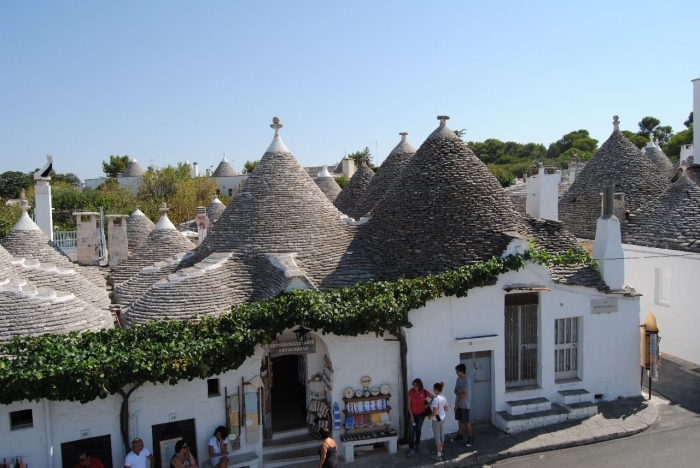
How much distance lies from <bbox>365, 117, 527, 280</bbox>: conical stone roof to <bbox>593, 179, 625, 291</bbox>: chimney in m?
1.77

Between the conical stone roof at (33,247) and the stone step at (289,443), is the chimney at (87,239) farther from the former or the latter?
the stone step at (289,443)

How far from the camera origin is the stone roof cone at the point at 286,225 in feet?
38.9

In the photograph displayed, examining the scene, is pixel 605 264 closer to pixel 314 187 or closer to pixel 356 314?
pixel 356 314

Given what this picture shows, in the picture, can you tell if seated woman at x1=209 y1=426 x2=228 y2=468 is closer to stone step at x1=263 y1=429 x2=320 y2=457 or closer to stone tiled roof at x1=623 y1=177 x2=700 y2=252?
stone step at x1=263 y1=429 x2=320 y2=457

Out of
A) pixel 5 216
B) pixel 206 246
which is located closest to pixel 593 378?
pixel 206 246

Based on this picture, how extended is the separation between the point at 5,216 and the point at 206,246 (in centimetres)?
2862

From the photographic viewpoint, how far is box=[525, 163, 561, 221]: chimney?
14617 millimetres

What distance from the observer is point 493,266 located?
1055cm

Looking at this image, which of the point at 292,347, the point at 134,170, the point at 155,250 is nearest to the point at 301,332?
the point at 292,347

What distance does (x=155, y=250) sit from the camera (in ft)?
53.1

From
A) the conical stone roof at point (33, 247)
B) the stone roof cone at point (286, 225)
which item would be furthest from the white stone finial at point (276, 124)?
the conical stone roof at point (33, 247)

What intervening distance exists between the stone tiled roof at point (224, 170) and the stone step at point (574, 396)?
55.6m

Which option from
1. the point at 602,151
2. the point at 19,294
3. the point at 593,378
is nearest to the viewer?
the point at 19,294

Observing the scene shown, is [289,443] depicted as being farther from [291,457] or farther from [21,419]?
[21,419]
